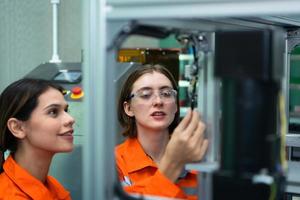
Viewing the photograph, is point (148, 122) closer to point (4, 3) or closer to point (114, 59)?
point (114, 59)

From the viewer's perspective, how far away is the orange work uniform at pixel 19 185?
1438 millimetres

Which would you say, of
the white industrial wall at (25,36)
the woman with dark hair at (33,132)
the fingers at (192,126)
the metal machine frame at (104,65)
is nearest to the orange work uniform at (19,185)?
the woman with dark hair at (33,132)

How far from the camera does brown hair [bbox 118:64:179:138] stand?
1.79 metres

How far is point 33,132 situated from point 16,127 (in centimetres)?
7

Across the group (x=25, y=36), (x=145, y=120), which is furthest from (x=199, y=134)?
(x=25, y=36)

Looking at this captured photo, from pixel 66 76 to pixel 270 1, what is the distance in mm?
1291

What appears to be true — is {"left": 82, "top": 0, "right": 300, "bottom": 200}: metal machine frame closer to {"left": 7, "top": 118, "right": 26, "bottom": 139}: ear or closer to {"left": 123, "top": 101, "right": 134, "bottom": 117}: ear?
{"left": 7, "top": 118, "right": 26, "bottom": 139}: ear

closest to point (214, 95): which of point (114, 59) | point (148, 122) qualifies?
point (114, 59)

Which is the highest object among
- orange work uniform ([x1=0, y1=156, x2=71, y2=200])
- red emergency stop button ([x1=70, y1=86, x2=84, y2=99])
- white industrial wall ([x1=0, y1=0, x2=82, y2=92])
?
white industrial wall ([x1=0, y1=0, x2=82, y2=92])

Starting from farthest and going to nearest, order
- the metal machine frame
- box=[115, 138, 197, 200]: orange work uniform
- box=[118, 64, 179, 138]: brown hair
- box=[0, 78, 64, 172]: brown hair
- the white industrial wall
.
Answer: the white industrial wall, box=[118, 64, 179, 138]: brown hair, box=[0, 78, 64, 172]: brown hair, box=[115, 138, 197, 200]: orange work uniform, the metal machine frame

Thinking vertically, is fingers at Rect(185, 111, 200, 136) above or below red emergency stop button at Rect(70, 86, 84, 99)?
below

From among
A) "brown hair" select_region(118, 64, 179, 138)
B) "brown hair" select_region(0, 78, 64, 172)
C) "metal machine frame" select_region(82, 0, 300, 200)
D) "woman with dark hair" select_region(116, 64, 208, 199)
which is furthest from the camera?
"brown hair" select_region(118, 64, 179, 138)

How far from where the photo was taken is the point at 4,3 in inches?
97.7

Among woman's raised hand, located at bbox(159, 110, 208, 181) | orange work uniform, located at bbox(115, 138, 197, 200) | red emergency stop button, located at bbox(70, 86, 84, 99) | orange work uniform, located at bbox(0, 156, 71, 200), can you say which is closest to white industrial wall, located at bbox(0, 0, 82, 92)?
red emergency stop button, located at bbox(70, 86, 84, 99)
